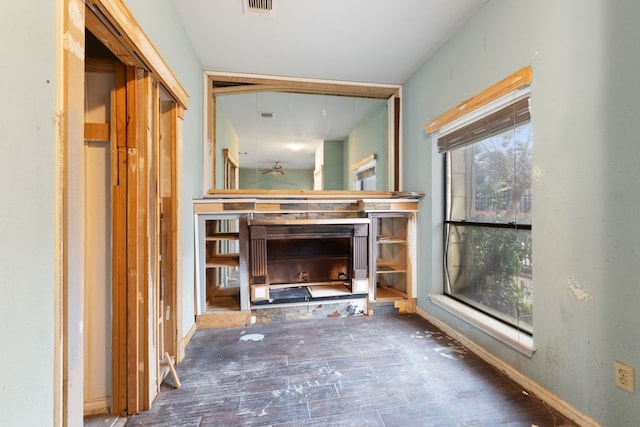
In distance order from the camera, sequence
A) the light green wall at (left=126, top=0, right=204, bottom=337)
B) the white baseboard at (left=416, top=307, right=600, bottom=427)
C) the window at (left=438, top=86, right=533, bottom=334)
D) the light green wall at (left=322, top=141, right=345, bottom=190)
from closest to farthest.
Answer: the white baseboard at (left=416, top=307, right=600, bottom=427)
the light green wall at (left=126, top=0, right=204, bottom=337)
the window at (left=438, top=86, right=533, bottom=334)
the light green wall at (left=322, top=141, right=345, bottom=190)

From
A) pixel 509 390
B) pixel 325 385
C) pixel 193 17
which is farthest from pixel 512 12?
pixel 325 385

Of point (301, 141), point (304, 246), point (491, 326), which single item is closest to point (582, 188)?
point (491, 326)

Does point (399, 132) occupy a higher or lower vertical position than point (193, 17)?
lower

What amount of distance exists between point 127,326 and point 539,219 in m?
2.47

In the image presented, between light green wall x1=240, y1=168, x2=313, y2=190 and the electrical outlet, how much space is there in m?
2.74

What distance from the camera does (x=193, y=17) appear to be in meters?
2.24

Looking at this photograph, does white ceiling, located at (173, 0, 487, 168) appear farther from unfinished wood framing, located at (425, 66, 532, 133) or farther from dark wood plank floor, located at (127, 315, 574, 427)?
dark wood plank floor, located at (127, 315, 574, 427)

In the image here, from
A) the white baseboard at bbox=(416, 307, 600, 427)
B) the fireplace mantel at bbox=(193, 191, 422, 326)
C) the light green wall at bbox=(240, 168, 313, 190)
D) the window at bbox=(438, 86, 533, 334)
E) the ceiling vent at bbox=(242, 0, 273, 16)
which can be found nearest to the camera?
the white baseboard at bbox=(416, 307, 600, 427)

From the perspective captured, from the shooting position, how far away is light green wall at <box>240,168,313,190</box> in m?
3.27

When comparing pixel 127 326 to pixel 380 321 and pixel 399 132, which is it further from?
pixel 399 132

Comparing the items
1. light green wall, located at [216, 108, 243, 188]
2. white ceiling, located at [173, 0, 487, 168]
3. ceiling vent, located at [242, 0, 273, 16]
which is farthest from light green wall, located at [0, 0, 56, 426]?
light green wall, located at [216, 108, 243, 188]

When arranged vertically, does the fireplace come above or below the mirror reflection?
below

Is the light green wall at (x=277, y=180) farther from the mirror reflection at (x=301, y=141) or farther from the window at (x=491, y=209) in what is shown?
the window at (x=491, y=209)

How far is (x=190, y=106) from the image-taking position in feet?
8.46
